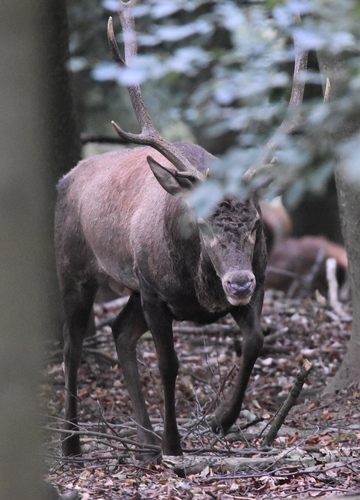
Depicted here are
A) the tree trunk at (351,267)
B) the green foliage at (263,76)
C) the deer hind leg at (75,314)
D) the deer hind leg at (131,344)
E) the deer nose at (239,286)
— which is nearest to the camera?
the green foliage at (263,76)

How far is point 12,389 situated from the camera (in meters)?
2.85

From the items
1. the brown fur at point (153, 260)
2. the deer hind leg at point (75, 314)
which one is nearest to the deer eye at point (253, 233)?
the brown fur at point (153, 260)

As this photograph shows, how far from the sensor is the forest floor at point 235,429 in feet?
17.2

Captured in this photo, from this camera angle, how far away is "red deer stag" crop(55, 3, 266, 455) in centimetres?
604

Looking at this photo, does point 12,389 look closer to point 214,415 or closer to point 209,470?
point 209,470

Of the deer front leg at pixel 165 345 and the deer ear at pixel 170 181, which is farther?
the deer front leg at pixel 165 345

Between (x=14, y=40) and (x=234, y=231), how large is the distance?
11.0ft

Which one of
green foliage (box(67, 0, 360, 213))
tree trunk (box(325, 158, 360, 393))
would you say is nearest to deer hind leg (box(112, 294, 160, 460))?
tree trunk (box(325, 158, 360, 393))

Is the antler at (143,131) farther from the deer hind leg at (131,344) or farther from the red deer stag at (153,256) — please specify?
the deer hind leg at (131,344)

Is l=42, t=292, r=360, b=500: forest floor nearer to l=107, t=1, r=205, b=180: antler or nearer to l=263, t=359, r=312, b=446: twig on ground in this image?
l=263, t=359, r=312, b=446: twig on ground

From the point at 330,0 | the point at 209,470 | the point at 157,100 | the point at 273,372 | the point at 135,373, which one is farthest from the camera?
the point at 157,100

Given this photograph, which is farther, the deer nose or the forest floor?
the deer nose

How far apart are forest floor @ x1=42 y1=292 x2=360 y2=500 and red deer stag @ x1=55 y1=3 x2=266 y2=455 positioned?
27 cm

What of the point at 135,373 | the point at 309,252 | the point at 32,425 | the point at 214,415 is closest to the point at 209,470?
the point at 214,415
